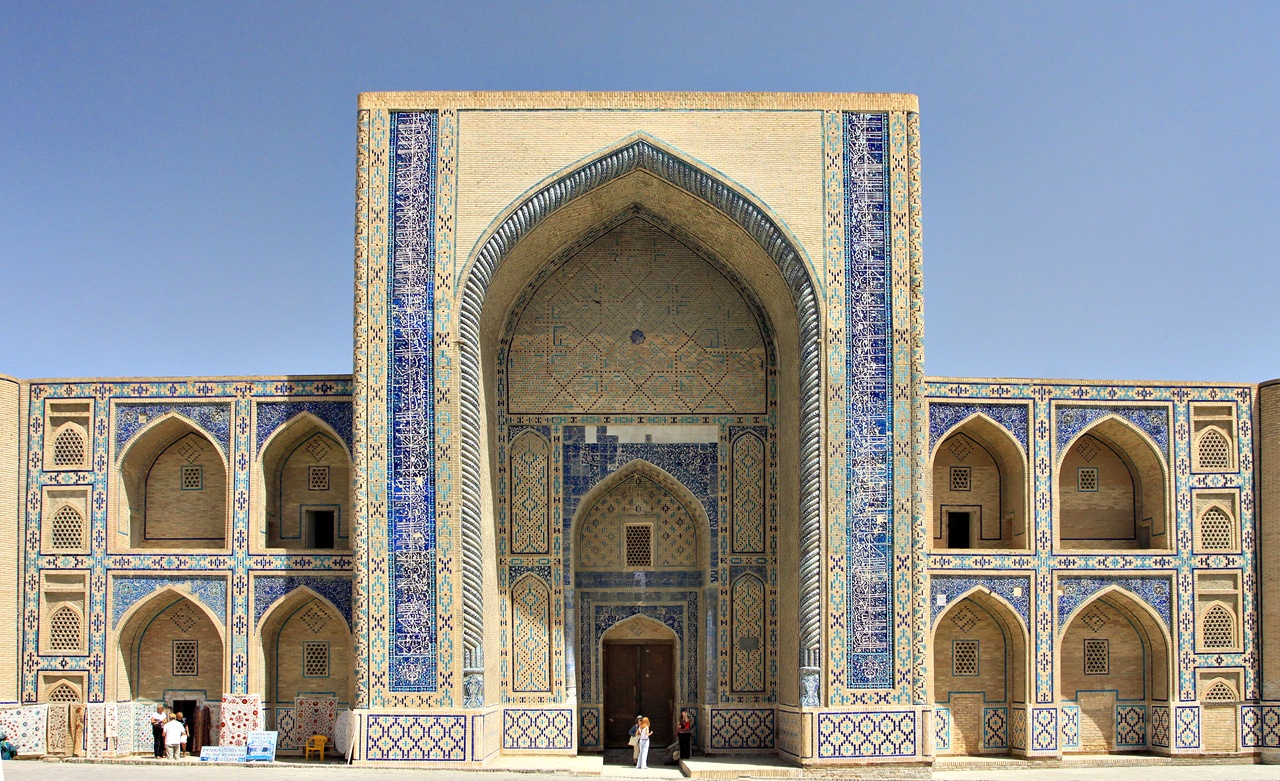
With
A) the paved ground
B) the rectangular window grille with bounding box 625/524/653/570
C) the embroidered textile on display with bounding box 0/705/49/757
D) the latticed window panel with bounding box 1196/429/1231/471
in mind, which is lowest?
the paved ground

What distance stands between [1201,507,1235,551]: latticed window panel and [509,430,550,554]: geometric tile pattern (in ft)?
22.4

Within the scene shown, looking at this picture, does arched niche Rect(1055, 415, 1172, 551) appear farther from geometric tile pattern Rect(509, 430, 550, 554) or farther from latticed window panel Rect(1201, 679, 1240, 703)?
geometric tile pattern Rect(509, 430, 550, 554)

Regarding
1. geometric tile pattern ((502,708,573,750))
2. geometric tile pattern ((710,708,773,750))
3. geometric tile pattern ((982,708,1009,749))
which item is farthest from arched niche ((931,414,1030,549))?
geometric tile pattern ((502,708,573,750))

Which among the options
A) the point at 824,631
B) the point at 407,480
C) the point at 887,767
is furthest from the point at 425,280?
the point at 887,767

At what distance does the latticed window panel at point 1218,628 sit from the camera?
1305cm

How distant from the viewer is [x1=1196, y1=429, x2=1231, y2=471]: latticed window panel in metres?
13.3

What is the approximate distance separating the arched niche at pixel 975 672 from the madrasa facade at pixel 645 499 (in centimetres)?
4

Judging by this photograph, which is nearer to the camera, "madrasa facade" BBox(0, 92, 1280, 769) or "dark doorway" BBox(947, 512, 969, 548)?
"madrasa facade" BBox(0, 92, 1280, 769)

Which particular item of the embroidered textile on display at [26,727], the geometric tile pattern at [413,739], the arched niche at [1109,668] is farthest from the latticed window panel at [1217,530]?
the embroidered textile on display at [26,727]

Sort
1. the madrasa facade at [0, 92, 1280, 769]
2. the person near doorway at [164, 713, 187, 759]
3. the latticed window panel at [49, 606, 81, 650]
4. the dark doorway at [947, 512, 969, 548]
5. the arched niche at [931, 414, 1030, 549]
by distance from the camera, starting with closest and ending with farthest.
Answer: the madrasa facade at [0, 92, 1280, 769]
the person near doorway at [164, 713, 187, 759]
the latticed window panel at [49, 606, 81, 650]
the arched niche at [931, 414, 1030, 549]
the dark doorway at [947, 512, 969, 548]

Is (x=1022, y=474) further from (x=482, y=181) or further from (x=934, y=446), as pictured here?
(x=482, y=181)

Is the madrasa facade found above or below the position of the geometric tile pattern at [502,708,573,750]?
above

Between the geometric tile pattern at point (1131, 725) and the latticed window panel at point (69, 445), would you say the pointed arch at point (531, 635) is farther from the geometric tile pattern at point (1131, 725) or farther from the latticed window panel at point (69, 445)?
the geometric tile pattern at point (1131, 725)

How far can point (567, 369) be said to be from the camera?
13242 mm
